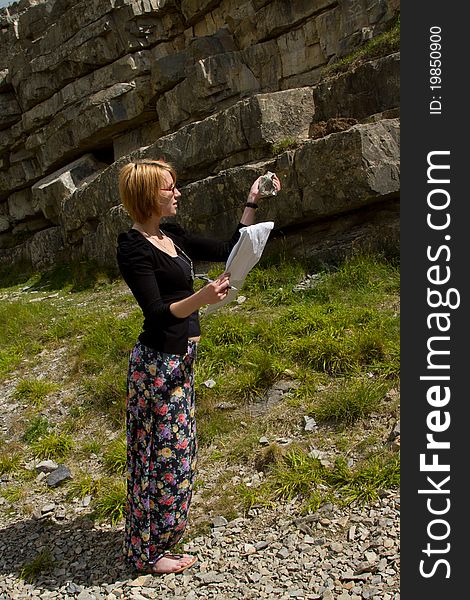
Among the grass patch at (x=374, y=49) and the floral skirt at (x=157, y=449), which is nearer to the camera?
the floral skirt at (x=157, y=449)

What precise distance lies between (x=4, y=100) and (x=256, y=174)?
1579cm

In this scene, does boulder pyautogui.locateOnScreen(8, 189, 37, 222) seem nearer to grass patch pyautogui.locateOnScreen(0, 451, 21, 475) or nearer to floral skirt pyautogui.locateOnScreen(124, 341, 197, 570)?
grass patch pyautogui.locateOnScreen(0, 451, 21, 475)

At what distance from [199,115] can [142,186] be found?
1261 centimetres

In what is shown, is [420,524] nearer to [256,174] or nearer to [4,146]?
[256,174]

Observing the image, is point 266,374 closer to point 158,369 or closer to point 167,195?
point 158,369

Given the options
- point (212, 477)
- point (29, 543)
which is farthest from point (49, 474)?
point (212, 477)

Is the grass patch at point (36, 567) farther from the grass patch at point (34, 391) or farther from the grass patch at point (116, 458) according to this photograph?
the grass patch at point (34, 391)

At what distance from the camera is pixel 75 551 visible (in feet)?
15.9

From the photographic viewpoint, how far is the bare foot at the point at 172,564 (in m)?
4.31

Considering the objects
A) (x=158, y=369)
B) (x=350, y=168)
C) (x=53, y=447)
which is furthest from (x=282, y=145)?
(x=158, y=369)

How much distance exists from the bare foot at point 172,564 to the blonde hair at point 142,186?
2526 mm

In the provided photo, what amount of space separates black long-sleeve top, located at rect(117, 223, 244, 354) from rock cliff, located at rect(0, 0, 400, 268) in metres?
5.92

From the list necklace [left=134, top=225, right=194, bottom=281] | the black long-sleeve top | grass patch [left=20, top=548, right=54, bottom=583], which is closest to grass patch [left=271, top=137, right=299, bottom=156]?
necklace [left=134, top=225, right=194, bottom=281]

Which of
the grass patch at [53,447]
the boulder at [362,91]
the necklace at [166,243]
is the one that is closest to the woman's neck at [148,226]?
the necklace at [166,243]
